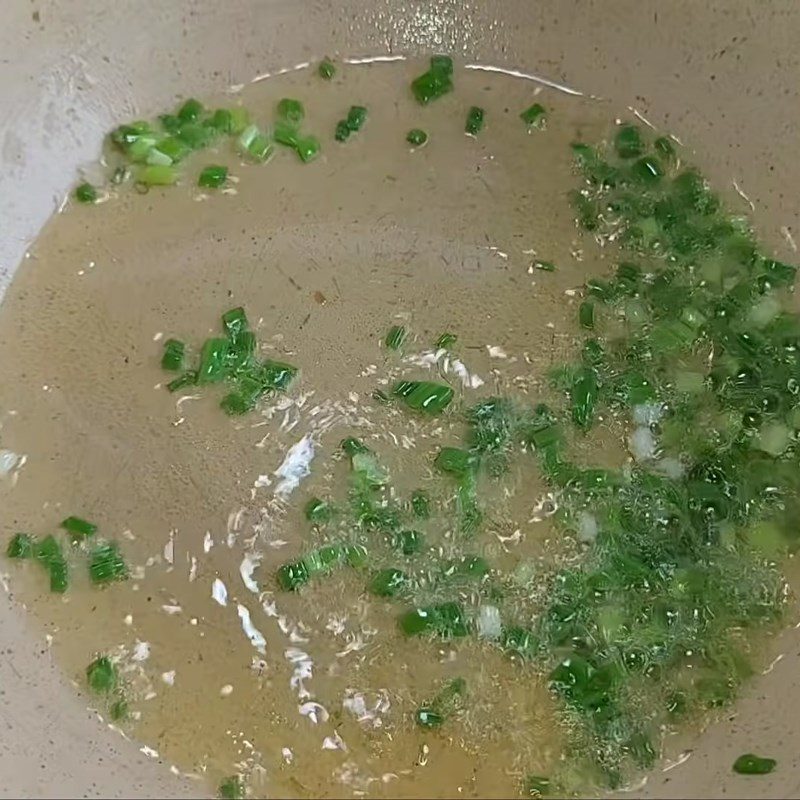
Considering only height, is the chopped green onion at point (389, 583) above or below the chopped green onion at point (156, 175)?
below

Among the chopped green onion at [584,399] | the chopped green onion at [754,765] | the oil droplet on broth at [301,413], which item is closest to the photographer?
the chopped green onion at [754,765]

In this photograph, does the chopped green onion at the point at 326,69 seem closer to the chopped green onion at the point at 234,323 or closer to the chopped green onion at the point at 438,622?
the chopped green onion at the point at 234,323

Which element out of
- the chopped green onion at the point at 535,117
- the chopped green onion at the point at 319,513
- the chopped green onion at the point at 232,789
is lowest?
the chopped green onion at the point at 232,789

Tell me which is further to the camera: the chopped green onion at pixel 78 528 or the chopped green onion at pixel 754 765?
the chopped green onion at pixel 78 528

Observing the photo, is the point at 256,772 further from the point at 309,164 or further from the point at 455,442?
the point at 309,164

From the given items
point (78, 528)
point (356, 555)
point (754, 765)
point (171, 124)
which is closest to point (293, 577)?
point (356, 555)

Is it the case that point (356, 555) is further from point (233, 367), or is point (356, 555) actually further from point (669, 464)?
point (669, 464)

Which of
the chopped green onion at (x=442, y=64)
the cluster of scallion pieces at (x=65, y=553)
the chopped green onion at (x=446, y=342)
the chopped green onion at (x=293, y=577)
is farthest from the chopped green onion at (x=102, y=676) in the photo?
the chopped green onion at (x=442, y=64)
